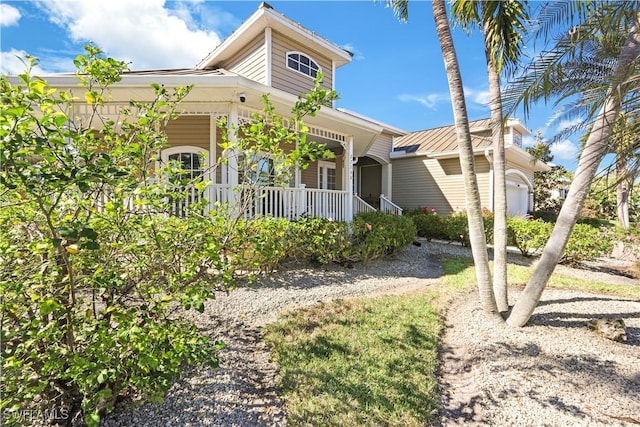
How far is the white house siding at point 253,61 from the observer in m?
9.74

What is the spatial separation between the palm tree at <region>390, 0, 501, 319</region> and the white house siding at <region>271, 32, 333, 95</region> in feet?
19.0

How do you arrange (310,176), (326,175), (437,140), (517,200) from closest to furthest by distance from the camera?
(310,176), (326,175), (517,200), (437,140)

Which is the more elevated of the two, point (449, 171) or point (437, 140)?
point (437, 140)

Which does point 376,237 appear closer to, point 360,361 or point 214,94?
point 360,361

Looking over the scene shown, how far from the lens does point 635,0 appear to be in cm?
327

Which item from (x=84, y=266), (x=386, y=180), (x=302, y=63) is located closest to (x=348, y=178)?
(x=302, y=63)

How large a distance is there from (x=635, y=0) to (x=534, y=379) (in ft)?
13.4

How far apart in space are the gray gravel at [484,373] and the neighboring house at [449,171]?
9401 mm

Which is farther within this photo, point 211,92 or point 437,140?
point 437,140

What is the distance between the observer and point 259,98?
6.82 metres

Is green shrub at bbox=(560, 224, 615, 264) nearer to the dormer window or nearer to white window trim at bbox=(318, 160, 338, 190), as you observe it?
white window trim at bbox=(318, 160, 338, 190)

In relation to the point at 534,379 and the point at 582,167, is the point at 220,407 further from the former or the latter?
the point at 582,167

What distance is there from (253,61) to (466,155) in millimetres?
8326

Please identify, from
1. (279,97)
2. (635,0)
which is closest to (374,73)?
(279,97)
